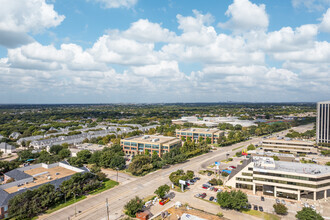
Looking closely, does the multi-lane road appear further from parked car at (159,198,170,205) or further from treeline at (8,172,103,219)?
parked car at (159,198,170,205)

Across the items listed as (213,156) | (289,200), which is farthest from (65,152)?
(289,200)

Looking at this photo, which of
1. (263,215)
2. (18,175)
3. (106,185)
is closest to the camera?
(263,215)

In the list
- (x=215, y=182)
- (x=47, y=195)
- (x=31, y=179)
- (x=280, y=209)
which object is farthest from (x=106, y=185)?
(x=280, y=209)

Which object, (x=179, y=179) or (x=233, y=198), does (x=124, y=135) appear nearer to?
(x=179, y=179)

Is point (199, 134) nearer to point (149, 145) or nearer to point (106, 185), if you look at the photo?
point (149, 145)

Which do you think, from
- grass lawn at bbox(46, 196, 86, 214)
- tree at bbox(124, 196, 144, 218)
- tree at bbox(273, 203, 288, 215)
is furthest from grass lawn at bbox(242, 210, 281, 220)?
grass lawn at bbox(46, 196, 86, 214)

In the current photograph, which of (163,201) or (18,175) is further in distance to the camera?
(18,175)

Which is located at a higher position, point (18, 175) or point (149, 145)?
point (149, 145)
